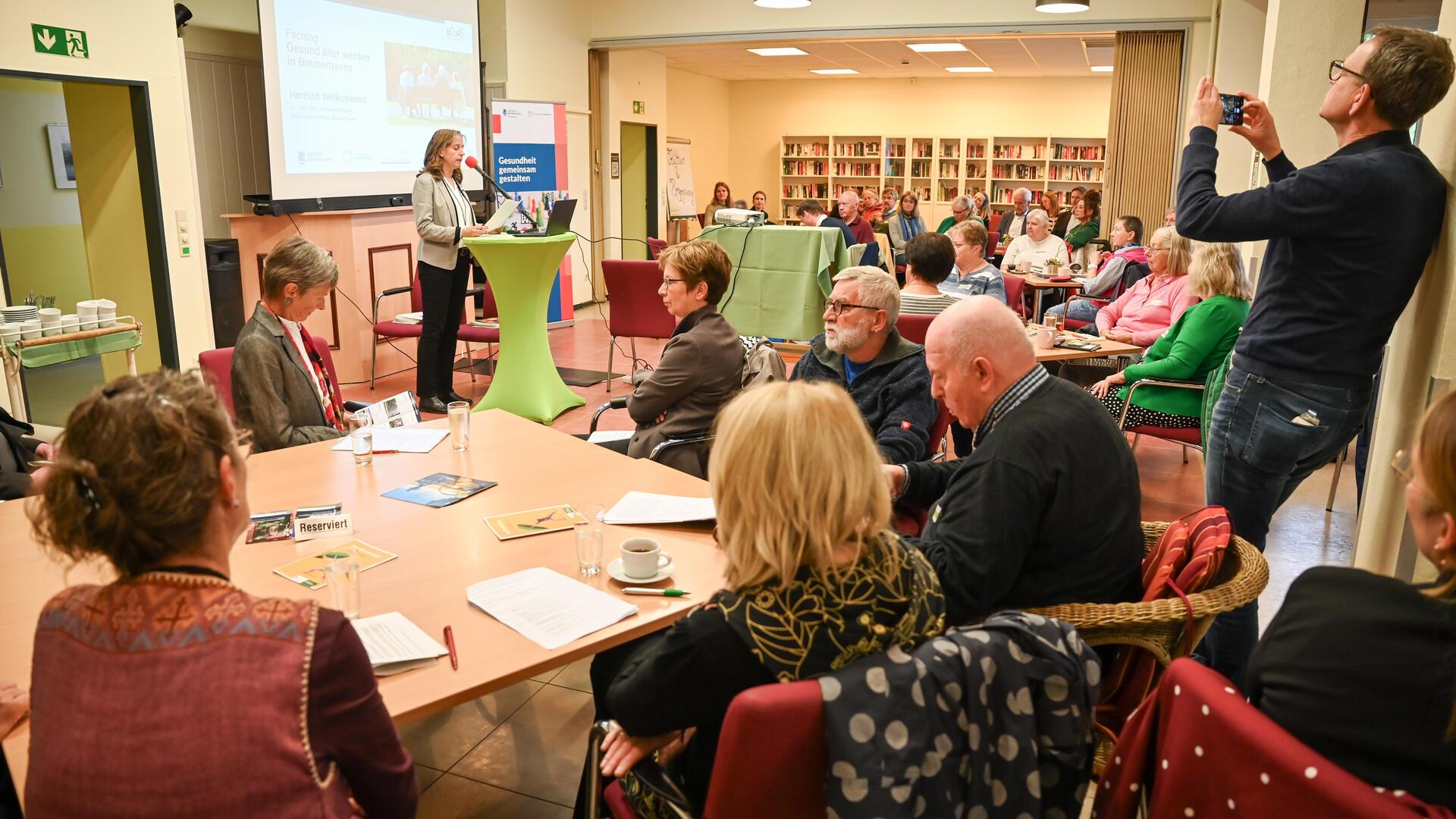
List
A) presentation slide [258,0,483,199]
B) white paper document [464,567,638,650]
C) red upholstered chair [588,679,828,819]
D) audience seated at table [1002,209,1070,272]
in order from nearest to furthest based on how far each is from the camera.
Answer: red upholstered chair [588,679,828,819], white paper document [464,567,638,650], presentation slide [258,0,483,199], audience seated at table [1002,209,1070,272]

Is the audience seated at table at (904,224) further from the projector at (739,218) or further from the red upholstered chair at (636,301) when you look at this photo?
the red upholstered chair at (636,301)

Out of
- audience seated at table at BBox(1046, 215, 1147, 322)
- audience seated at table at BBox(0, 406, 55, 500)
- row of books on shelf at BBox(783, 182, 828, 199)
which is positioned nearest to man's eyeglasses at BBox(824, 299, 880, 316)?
audience seated at table at BBox(0, 406, 55, 500)

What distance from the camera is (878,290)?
9.80 ft

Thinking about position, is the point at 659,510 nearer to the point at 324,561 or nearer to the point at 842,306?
the point at 324,561

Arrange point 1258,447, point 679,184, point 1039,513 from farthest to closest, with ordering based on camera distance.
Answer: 1. point 679,184
2. point 1258,447
3. point 1039,513

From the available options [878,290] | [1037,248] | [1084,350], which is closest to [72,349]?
[878,290]

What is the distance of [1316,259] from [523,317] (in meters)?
4.33

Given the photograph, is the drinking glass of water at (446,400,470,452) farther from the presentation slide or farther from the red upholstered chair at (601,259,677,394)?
the presentation slide

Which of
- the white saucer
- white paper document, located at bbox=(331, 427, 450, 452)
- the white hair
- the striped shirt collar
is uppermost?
the white hair

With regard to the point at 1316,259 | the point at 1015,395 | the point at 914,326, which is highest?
the point at 1316,259

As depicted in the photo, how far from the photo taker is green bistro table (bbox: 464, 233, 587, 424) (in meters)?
5.64

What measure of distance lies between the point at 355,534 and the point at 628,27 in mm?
9152

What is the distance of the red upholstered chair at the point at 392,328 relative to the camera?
650 centimetres

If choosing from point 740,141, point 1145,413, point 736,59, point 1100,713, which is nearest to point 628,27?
point 736,59
